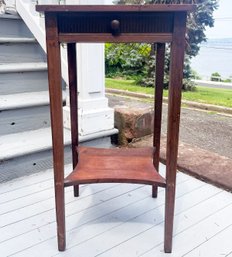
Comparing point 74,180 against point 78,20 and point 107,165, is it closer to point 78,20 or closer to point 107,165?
point 107,165

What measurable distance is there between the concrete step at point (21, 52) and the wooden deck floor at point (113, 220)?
0.91 m

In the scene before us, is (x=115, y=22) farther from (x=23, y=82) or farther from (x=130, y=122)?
(x=23, y=82)

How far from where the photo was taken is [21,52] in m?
2.07

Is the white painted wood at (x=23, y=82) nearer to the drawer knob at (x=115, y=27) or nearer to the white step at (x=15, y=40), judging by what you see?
the white step at (x=15, y=40)

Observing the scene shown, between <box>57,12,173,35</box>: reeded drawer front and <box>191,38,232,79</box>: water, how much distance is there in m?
7.45

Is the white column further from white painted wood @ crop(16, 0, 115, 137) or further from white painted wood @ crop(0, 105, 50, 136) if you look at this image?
white painted wood @ crop(0, 105, 50, 136)

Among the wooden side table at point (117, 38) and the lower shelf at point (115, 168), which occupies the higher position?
the wooden side table at point (117, 38)

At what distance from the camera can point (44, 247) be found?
3.52ft

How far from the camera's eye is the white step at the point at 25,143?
150 cm

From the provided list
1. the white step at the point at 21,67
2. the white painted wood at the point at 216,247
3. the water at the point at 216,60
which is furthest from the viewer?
the water at the point at 216,60

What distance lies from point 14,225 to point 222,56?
14.8 meters

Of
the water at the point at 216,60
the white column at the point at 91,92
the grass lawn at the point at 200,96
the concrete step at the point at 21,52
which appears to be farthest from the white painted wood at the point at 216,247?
the water at the point at 216,60

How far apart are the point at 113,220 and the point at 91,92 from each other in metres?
0.79

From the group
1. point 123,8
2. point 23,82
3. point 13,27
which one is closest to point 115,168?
point 123,8
